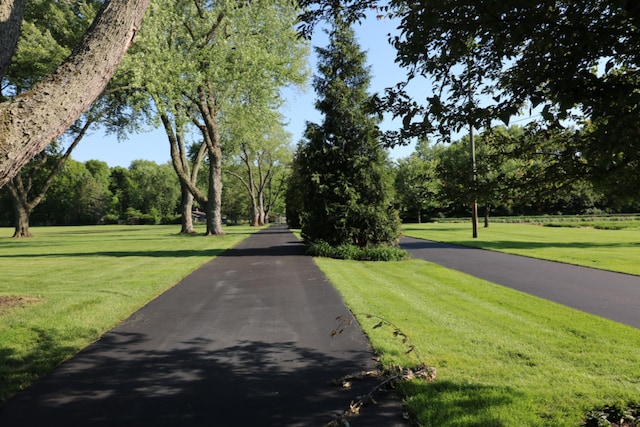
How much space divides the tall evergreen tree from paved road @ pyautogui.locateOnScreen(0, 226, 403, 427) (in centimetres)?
942

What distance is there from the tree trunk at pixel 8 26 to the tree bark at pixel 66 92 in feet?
1.61

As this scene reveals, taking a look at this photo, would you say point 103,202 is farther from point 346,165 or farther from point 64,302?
point 64,302

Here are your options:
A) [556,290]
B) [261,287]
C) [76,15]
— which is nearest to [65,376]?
[261,287]

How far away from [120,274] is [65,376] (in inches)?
325

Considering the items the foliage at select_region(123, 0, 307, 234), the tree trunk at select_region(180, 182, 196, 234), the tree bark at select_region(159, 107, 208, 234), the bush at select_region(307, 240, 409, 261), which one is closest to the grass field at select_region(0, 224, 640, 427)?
the bush at select_region(307, 240, 409, 261)

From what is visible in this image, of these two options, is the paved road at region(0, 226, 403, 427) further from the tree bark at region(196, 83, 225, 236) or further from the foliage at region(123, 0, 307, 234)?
the tree bark at region(196, 83, 225, 236)

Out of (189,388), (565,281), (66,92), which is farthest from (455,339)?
(565,281)

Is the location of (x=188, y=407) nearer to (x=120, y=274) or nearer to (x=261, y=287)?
(x=261, y=287)

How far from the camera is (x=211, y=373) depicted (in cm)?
457

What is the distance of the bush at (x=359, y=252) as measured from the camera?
16.3 m

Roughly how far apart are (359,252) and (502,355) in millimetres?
11570

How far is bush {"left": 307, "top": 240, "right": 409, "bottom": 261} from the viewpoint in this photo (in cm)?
1633

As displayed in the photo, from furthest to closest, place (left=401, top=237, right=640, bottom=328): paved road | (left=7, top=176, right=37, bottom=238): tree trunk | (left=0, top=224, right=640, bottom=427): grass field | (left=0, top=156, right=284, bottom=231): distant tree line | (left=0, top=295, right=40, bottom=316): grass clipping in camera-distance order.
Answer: (left=0, top=156, right=284, bottom=231): distant tree line < (left=7, top=176, right=37, bottom=238): tree trunk < (left=401, top=237, right=640, bottom=328): paved road < (left=0, top=295, right=40, bottom=316): grass clipping < (left=0, top=224, right=640, bottom=427): grass field

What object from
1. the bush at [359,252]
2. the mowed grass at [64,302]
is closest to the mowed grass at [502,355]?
the mowed grass at [64,302]
